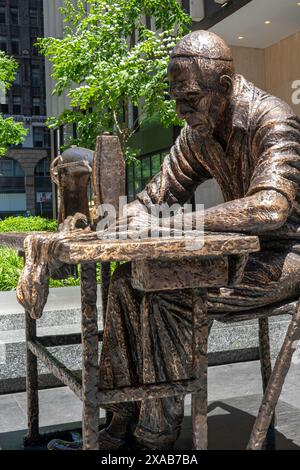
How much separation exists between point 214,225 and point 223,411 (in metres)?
1.88

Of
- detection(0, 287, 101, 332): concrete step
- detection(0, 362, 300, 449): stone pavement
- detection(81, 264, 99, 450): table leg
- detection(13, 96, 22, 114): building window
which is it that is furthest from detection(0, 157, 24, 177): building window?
detection(81, 264, 99, 450): table leg

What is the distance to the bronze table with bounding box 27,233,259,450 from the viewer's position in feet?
6.10

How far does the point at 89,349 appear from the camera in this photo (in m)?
2.08

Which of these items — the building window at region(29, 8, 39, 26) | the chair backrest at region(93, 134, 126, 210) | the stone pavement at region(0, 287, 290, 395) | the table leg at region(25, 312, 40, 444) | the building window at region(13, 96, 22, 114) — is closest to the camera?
the chair backrest at region(93, 134, 126, 210)

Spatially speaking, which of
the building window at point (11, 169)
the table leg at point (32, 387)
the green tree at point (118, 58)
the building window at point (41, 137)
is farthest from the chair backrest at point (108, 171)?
the building window at point (41, 137)

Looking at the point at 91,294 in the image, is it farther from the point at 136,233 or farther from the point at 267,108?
the point at 267,108

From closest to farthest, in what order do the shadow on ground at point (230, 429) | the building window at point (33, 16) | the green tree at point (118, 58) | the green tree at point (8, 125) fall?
1. the shadow on ground at point (230, 429)
2. the green tree at point (118, 58)
3. the green tree at point (8, 125)
4. the building window at point (33, 16)

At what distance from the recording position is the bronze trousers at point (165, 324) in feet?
7.94

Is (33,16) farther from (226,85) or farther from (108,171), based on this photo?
(226,85)

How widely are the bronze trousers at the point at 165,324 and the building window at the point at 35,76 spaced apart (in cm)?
5692

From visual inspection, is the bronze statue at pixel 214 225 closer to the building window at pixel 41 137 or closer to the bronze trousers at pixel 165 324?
the bronze trousers at pixel 165 324

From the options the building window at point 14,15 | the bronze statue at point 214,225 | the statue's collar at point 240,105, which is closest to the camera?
the bronze statue at point 214,225

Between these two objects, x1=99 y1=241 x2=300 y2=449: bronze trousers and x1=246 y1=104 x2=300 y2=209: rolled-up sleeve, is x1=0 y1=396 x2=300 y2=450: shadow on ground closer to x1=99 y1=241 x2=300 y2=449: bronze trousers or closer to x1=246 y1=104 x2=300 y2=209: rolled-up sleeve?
x1=99 y1=241 x2=300 y2=449: bronze trousers

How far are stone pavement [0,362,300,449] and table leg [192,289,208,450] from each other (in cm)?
101
